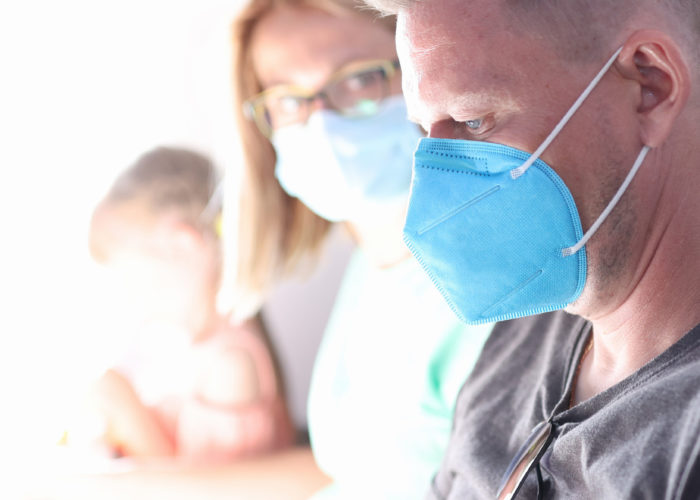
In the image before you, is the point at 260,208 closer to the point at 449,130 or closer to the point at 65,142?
the point at 65,142

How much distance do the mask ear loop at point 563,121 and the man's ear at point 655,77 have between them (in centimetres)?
1

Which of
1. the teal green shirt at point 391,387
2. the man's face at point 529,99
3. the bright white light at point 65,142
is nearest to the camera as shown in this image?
the man's face at point 529,99

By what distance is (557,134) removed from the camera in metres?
0.87

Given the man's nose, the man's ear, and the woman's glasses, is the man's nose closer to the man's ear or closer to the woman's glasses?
the man's ear

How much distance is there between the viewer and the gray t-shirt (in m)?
0.75

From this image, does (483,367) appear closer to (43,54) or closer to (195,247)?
(195,247)

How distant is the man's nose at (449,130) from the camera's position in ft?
3.08

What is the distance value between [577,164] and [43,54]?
6.94 ft

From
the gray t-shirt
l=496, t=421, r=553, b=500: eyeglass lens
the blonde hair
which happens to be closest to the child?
the blonde hair

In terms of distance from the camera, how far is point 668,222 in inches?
34.0

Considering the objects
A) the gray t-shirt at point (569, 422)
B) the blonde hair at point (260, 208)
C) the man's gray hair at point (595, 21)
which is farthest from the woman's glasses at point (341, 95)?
the man's gray hair at point (595, 21)

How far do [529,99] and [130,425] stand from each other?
1786mm

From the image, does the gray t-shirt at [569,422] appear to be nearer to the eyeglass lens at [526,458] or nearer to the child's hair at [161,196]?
the eyeglass lens at [526,458]

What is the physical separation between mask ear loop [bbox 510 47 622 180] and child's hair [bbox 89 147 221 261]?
1.49 metres
